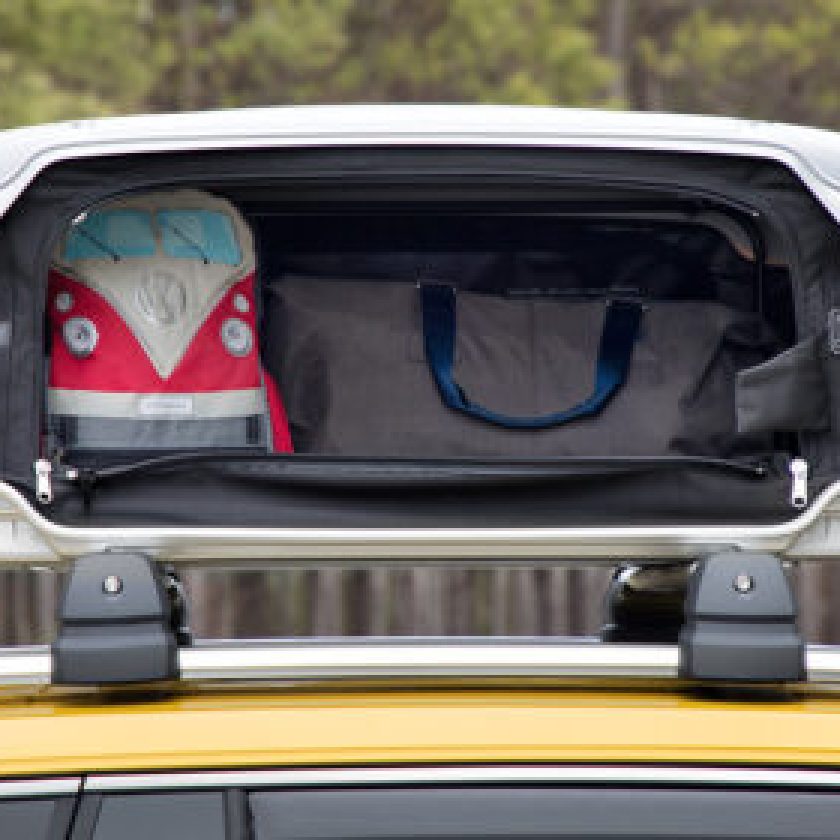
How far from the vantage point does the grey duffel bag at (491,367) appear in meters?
3.41

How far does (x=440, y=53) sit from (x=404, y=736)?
54.6 feet

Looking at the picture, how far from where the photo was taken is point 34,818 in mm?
2451

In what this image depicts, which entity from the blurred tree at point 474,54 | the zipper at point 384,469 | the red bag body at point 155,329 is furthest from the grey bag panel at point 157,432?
the blurred tree at point 474,54

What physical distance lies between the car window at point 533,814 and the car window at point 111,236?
1096mm

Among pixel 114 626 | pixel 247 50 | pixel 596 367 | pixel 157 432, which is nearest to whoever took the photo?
pixel 114 626

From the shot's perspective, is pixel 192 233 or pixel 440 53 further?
pixel 440 53

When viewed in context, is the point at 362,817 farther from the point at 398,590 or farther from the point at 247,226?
the point at 398,590

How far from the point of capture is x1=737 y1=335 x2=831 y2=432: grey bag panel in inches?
120

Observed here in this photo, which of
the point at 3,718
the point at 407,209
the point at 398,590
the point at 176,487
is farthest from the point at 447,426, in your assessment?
the point at 398,590

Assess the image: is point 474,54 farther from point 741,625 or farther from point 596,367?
point 741,625

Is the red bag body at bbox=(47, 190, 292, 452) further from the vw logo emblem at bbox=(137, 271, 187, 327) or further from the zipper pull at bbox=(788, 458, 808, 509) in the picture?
the zipper pull at bbox=(788, 458, 808, 509)

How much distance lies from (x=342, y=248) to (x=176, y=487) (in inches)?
29.4

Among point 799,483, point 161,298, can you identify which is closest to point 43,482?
point 161,298

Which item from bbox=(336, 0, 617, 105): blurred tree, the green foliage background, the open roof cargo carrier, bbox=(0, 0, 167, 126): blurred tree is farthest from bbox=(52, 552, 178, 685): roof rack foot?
bbox=(336, 0, 617, 105): blurred tree
